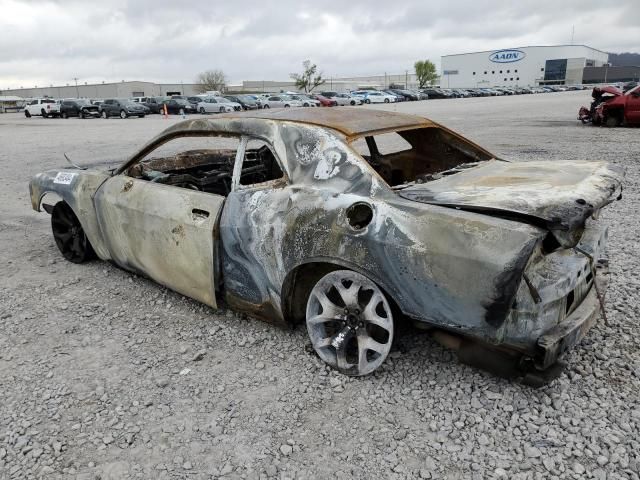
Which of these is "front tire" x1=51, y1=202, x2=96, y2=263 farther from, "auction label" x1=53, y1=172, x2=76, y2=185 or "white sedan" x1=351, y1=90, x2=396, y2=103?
"white sedan" x1=351, y1=90, x2=396, y2=103

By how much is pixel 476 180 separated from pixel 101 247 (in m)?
3.10

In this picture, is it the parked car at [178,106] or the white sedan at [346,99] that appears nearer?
Result: the parked car at [178,106]

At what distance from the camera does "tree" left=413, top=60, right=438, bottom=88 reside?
104000 millimetres

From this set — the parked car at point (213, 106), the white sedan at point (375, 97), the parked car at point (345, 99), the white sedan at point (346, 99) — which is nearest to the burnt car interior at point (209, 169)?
the parked car at point (213, 106)

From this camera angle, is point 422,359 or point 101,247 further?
point 101,247

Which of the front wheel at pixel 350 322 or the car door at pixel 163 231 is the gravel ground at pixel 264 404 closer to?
the front wheel at pixel 350 322

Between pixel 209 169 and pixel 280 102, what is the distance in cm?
3458

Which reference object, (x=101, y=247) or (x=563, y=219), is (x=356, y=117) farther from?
(x=101, y=247)

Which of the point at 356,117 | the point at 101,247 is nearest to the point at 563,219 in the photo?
the point at 356,117

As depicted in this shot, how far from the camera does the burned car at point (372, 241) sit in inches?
91.0

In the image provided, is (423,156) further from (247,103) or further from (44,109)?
(44,109)

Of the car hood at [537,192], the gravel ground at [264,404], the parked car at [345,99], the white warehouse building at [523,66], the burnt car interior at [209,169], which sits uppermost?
the white warehouse building at [523,66]

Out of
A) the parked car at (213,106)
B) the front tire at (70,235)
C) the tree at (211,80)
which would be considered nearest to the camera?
the front tire at (70,235)

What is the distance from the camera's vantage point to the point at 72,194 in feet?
14.3
